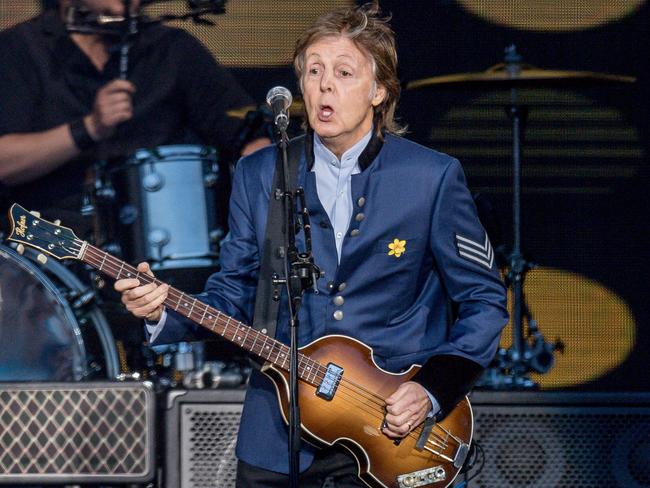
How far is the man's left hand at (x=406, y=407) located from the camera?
304 centimetres

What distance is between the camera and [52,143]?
5.39 m

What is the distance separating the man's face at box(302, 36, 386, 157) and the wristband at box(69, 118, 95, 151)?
96.6 inches

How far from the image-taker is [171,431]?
14.2 ft

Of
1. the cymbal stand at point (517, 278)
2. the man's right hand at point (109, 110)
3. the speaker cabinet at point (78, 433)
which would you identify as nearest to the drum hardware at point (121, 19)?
the man's right hand at point (109, 110)

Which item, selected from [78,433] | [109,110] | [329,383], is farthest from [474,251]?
[109,110]

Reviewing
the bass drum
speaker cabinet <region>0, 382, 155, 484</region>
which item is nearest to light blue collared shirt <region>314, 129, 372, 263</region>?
speaker cabinet <region>0, 382, 155, 484</region>

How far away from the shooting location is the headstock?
318cm

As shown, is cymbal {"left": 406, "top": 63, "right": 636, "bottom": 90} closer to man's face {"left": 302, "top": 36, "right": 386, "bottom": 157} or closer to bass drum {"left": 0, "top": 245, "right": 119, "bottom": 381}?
bass drum {"left": 0, "top": 245, "right": 119, "bottom": 381}

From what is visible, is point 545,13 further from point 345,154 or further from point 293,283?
point 293,283

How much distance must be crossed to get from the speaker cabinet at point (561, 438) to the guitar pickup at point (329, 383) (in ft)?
4.29

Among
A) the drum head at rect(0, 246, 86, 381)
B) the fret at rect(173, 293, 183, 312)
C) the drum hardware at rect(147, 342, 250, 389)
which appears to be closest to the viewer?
the fret at rect(173, 293, 183, 312)

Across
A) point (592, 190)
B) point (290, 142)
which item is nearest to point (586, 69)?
point (592, 190)

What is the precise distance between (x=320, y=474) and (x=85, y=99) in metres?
2.89

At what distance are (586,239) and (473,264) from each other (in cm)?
240
